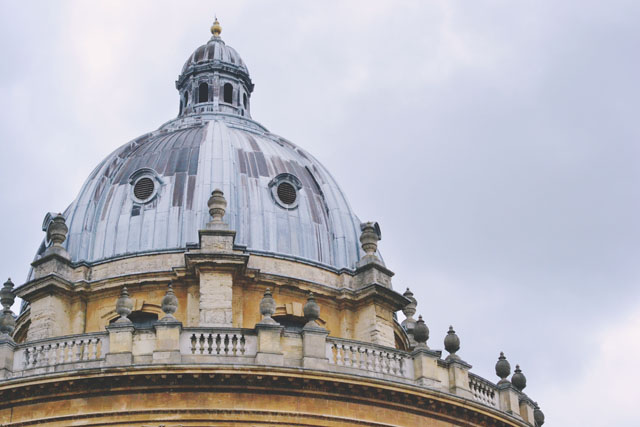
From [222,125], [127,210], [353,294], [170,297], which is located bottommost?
[170,297]

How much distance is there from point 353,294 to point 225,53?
12745 millimetres

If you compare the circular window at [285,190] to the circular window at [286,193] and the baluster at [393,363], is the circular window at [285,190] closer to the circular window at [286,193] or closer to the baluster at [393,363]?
the circular window at [286,193]

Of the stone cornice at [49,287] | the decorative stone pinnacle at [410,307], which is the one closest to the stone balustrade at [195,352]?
the stone cornice at [49,287]

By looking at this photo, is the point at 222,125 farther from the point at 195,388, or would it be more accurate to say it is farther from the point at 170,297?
the point at 195,388

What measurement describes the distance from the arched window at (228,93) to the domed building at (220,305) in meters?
0.05

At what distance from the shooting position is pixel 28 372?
88.0 feet

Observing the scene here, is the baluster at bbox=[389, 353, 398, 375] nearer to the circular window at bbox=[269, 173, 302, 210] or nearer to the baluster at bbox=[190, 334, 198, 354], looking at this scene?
the baluster at bbox=[190, 334, 198, 354]

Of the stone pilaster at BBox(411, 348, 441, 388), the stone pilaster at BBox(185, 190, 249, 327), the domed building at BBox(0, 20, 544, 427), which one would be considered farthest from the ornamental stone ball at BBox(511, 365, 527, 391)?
the stone pilaster at BBox(185, 190, 249, 327)

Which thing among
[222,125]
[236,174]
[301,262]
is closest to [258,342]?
[301,262]

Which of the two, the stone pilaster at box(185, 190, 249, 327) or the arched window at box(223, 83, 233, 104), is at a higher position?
the arched window at box(223, 83, 233, 104)

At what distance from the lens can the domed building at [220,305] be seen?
26344 millimetres

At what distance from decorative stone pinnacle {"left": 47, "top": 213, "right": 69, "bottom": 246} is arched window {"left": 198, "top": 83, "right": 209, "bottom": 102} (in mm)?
9067

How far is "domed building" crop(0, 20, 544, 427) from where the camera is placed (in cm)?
2634

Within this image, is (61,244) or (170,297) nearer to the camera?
(170,297)
